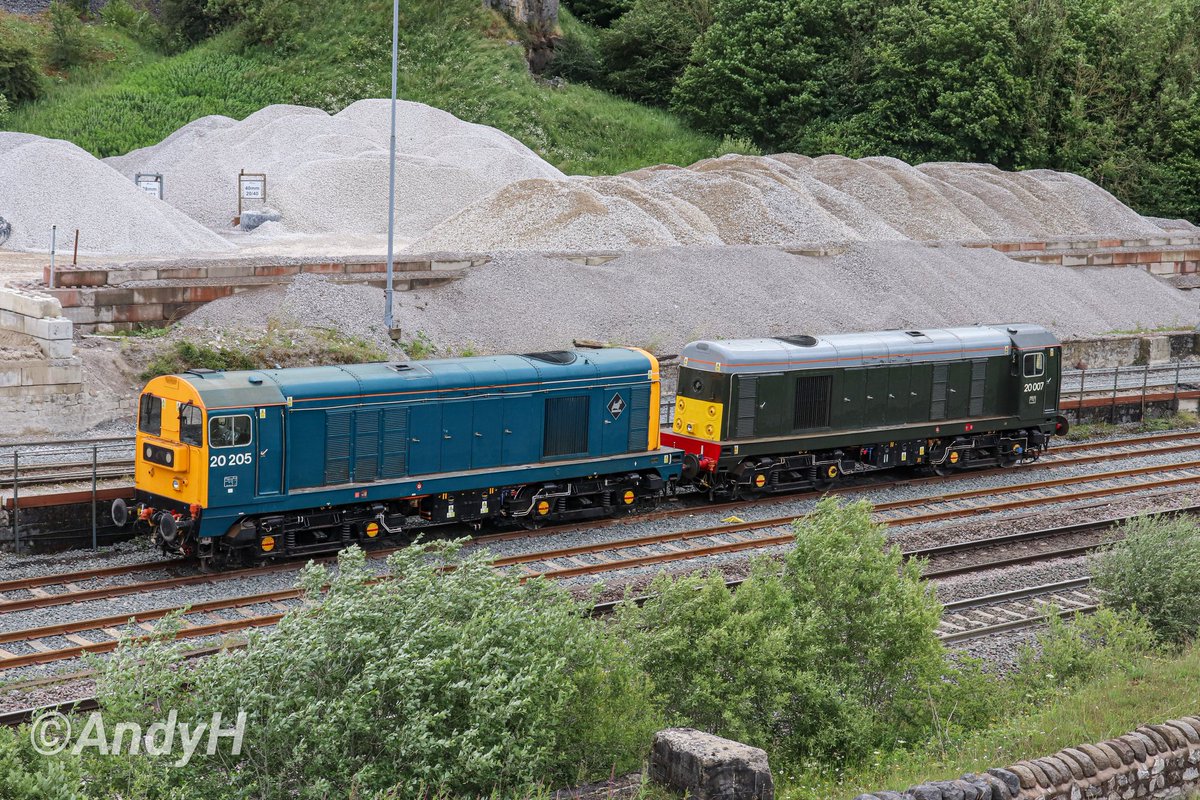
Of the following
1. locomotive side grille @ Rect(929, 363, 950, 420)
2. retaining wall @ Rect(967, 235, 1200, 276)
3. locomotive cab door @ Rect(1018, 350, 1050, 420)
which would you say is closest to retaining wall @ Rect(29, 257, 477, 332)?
locomotive side grille @ Rect(929, 363, 950, 420)

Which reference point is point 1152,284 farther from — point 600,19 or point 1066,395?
point 600,19

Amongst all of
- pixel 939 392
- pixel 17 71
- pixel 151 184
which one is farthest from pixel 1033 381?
pixel 17 71

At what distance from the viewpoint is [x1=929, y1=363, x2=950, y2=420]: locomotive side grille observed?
29.0 metres

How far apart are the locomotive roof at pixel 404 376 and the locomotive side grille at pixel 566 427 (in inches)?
17.3

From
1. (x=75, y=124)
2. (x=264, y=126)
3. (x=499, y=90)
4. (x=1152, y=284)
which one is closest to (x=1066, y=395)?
(x=1152, y=284)

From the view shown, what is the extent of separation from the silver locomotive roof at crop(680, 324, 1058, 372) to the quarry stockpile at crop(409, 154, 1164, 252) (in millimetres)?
15287

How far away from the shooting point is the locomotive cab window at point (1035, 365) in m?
30.3

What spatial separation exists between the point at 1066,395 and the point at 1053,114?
4083 centimetres

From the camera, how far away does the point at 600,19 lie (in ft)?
293

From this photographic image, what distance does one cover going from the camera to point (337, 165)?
53812 mm

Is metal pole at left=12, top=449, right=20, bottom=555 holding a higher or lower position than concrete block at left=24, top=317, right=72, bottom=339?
lower

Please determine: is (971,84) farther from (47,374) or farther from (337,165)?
(47,374)

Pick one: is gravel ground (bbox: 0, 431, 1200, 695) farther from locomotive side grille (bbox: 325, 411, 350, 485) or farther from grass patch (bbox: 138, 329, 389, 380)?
grass patch (bbox: 138, 329, 389, 380)

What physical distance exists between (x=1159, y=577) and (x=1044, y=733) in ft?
22.4
